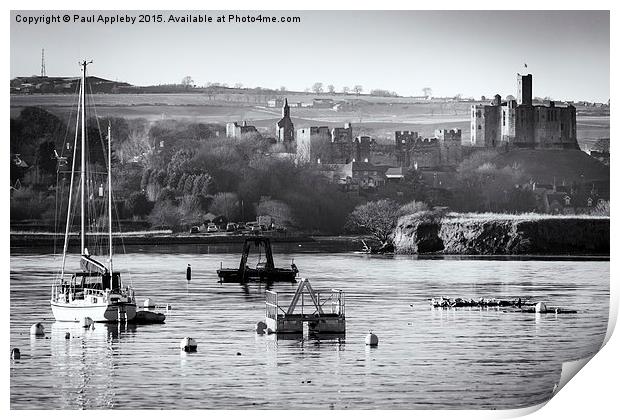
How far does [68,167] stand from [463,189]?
688 centimetres

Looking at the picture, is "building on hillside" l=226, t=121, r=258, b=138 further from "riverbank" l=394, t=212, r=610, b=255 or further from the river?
"riverbank" l=394, t=212, r=610, b=255

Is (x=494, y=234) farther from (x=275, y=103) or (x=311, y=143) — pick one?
(x=275, y=103)

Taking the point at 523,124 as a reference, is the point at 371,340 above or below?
below

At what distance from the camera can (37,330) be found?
74.1 feet

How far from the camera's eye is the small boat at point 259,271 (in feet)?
85.3

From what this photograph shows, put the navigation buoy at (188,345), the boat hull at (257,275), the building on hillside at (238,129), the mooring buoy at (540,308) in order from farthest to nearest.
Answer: the boat hull at (257,275), the mooring buoy at (540,308), the building on hillside at (238,129), the navigation buoy at (188,345)

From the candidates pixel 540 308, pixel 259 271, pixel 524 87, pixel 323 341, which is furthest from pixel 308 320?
pixel 524 87

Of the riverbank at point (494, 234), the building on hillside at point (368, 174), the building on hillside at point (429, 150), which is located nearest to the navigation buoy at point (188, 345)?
the building on hillside at point (368, 174)

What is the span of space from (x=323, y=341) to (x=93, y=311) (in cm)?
406

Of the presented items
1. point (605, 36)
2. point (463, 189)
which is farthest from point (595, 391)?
point (463, 189)

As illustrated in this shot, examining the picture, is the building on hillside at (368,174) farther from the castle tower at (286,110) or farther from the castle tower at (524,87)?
the castle tower at (524,87)

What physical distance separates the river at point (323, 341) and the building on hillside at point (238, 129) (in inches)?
84.3

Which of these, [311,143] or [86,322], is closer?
[86,322]
